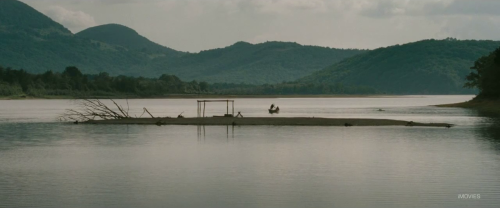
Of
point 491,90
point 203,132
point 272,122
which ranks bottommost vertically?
point 203,132

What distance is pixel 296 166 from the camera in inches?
1442

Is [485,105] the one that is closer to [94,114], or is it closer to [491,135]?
[491,135]

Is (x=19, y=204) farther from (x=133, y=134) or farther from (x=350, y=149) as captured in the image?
(x=133, y=134)

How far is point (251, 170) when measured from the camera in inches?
1382

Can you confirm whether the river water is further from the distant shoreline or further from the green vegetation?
the distant shoreline

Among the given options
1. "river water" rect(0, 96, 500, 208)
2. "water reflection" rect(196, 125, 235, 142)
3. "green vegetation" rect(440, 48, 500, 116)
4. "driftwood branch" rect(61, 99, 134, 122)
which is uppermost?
"green vegetation" rect(440, 48, 500, 116)

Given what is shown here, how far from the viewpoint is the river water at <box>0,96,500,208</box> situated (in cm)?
2648

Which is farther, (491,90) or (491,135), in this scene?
(491,90)

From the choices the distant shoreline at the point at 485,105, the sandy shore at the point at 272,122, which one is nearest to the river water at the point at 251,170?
the sandy shore at the point at 272,122

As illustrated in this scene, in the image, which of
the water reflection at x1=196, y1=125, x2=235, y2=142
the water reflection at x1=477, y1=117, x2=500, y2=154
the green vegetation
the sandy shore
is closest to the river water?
the water reflection at x1=477, y1=117, x2=500, y2=154

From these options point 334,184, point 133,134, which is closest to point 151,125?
point 133,134

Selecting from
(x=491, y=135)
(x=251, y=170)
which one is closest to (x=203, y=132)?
(x=491, y=135)

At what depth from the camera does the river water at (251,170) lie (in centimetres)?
2648

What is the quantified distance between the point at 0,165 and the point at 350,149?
21662 millimetres
